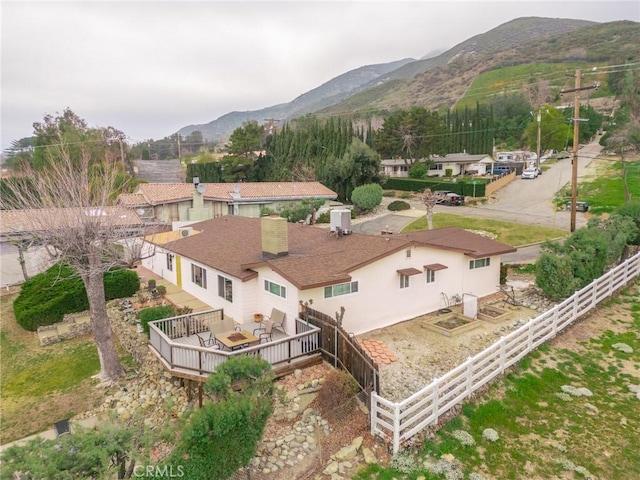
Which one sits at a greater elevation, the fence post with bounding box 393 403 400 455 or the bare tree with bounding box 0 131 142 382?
the bare tree with bounding box 0 131 142 382

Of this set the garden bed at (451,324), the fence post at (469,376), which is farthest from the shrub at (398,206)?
the fence post at (469,376)

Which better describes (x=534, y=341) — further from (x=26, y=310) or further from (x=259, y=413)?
(x=26, y=310)

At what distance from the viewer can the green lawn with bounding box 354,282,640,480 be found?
27.0 feet

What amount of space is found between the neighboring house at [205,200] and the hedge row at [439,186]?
14193 mm

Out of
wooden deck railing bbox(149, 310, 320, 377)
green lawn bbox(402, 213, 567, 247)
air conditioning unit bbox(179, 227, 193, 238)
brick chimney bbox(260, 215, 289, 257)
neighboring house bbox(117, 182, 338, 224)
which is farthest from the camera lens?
neighboring house bbox(117, 182, 338, 224)

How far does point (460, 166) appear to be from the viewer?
58781 mm

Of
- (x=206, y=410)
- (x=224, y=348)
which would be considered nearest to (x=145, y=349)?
(x=224, y=348)

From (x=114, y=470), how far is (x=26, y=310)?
15619 mm

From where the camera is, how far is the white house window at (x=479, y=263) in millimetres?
18344

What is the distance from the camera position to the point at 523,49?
171875 millimetres

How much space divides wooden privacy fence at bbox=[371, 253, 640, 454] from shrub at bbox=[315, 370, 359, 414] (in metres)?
0.77

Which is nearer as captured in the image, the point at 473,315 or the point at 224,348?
the point at 224,348

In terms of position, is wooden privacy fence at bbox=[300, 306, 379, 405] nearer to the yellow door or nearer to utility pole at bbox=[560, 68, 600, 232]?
the yellow door
